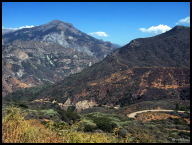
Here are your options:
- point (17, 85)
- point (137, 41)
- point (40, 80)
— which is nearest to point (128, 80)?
point (137, 41)

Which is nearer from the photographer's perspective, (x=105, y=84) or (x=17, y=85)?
(x=105, y=84)

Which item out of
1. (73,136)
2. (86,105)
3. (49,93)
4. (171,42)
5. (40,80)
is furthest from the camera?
(40,80)

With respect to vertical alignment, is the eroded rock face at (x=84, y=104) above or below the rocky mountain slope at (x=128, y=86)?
below

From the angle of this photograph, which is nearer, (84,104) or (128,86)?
(84,104)

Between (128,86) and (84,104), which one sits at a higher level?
(128,86)

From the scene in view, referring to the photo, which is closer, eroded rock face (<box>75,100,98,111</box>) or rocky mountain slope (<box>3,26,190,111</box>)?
rocky mountain slope (<box>3,26,190,111</box>)

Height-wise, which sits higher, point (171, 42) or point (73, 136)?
point (171, 42)

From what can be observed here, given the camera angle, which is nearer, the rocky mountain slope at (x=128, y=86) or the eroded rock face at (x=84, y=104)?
the rocky mountain slope at (x=128, y=86)

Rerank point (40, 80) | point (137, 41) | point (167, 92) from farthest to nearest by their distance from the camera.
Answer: point (40, 80), point (137, 41), point (167, 92)

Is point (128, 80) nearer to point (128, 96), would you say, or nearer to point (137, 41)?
point (128, 96)

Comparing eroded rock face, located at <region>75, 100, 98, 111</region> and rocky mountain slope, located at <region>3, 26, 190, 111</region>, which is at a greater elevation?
rocky mountain slope, located at <region>3, 26, 190, 111</region>

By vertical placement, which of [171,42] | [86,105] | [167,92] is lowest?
[86,105]
